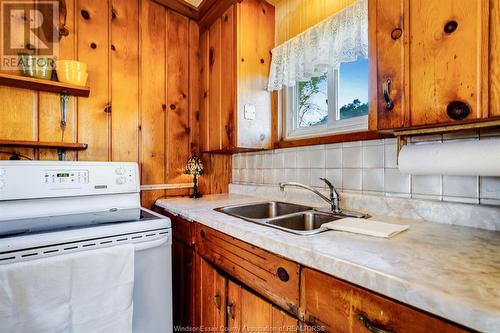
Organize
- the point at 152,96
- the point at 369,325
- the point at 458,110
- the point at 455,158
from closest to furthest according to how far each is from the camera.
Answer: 1. the point at 369,325
2. the point at 458,110
3. the point at 455,158
4. the point at 152,96

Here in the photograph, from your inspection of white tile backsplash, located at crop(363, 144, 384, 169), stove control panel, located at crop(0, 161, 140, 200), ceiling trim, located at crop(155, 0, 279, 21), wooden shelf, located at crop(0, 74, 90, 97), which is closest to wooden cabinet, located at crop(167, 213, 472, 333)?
stove control panel, located at crop(0, 161, 140, 200)

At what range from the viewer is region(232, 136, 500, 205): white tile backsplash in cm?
94

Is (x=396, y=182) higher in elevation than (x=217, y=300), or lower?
A: higher

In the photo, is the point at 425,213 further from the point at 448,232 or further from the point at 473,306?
the point at 473,306

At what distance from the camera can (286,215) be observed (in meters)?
1.19

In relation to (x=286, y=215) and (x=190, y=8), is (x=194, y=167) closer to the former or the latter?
(x=286, y=215)

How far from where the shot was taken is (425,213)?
1026 millimetres

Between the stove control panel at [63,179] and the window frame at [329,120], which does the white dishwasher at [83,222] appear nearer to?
the stove control panel at [63,179]

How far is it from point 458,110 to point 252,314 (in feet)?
3.16

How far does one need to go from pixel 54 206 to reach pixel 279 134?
1393 mm

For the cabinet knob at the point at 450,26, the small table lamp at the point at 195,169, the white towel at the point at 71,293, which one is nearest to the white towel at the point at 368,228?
the cabinet knob at the point at 450,26

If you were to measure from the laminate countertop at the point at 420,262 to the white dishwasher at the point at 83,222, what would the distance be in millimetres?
467

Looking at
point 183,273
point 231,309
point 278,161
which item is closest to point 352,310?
point 231,309

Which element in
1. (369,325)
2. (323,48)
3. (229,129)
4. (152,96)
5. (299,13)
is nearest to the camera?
(369,325)
